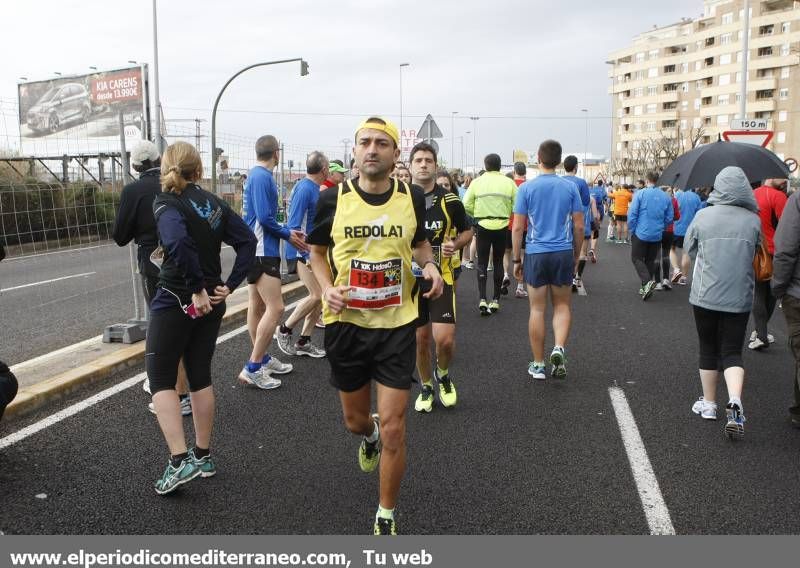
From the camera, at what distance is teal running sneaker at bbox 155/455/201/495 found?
12.0 ft

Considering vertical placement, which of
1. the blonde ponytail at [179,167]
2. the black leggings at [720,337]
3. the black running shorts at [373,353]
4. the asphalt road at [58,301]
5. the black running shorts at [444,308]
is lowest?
the asphalt road at [58,301]

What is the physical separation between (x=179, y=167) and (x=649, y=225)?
9000 millimetres

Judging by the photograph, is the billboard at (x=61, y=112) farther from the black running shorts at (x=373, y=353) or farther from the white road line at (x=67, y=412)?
the black running shorts at (x=373, y=353)

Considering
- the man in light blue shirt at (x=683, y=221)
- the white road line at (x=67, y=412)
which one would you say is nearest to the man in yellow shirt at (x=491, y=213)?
the man in light blue shirt at (x=683, y=221)

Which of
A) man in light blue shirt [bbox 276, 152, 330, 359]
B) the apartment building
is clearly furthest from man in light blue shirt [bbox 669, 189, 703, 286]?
the apartment building

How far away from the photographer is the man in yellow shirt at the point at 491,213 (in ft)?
30.6

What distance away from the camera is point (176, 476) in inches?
144

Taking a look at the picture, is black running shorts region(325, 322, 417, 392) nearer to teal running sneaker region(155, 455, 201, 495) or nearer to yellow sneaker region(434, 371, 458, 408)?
teal running sneaker region(155, 455, 201, 495)

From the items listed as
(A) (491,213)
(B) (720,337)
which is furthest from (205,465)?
(A) (491,213)

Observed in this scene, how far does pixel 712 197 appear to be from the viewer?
5.03 metres

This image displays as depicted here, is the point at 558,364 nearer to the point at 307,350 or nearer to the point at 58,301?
the point at 307,350

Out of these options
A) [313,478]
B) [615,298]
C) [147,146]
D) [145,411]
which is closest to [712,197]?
[313,478]

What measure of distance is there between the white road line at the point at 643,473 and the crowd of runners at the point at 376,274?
0.56 meters
